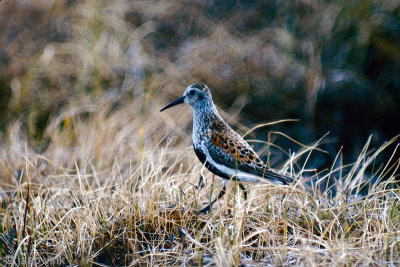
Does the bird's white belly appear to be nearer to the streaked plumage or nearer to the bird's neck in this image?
the streaked plumage

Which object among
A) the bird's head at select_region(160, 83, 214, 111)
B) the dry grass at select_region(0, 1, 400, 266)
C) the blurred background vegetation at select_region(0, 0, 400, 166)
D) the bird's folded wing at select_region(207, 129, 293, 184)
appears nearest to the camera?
the dry grass at select_region(0, 1, 400, 266)

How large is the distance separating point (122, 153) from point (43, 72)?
2297 millimetres

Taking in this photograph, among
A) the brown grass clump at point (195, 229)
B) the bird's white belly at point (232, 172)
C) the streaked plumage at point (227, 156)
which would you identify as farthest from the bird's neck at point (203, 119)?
the brown grass clump at point (195, 229)

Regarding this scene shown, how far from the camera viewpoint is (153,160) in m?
4.55

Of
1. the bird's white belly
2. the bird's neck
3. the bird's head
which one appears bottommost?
the bird's white belly

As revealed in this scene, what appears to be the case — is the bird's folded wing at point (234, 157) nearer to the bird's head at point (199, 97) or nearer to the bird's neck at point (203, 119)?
the bird's neck at point (203, 119)

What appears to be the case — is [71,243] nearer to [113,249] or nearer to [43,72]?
[113,249]

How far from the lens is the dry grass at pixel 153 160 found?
11.4ft

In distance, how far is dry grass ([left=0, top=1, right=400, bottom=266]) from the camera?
3471mm

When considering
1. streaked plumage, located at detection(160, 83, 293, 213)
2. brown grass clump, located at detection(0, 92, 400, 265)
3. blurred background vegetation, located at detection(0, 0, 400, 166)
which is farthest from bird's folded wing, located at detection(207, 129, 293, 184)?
blurred background vegetation, located at detection(0, 0, 400, 166)

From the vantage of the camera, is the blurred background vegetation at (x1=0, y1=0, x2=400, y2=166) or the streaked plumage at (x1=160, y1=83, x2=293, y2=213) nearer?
the streaked plumage at (x1=160, y1=83, x2=293, y2=213)

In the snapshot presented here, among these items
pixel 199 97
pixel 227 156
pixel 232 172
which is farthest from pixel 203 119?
pixel 232 172

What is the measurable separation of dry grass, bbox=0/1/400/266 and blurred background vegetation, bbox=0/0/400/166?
0.02 meters

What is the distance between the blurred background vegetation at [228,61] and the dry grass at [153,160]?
2 centimetres
